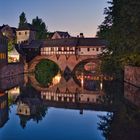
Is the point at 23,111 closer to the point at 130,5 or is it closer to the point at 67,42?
the point at 130,5

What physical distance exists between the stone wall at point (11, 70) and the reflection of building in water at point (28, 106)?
25.0 metres

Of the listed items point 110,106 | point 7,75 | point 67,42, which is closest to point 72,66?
point 67,42

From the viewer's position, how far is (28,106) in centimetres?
2950

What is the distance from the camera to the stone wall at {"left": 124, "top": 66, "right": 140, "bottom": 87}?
4193 cm

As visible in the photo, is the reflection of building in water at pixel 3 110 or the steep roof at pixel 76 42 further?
the steep roof at pixel 76 42

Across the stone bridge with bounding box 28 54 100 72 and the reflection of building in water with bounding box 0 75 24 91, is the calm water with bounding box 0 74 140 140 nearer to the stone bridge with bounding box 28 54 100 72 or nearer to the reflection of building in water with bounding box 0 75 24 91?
the reflection of building in water with bounding box 0 75 24 91

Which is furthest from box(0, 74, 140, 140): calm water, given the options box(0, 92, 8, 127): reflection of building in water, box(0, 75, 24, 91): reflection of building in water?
box(0, 75, 24, 91): reflection of building in water

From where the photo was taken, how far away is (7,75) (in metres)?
62.0

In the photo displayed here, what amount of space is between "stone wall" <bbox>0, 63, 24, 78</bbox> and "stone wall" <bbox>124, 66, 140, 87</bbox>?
71.8 ft

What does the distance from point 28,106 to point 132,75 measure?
20008 millimetres

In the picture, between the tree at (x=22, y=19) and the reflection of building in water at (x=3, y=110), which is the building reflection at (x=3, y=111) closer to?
the reflection of building in water at (x=3, y=110)

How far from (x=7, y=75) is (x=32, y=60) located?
24771 mm

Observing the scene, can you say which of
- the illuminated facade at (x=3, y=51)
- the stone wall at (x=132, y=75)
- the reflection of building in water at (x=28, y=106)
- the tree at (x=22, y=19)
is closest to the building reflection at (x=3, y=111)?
the reflection of building in water at (x=28, y=106)

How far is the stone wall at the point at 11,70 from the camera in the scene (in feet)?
192
